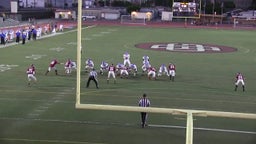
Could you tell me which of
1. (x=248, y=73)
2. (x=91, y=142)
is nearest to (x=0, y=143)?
(x=91, y=142)

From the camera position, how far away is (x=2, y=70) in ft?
70.3

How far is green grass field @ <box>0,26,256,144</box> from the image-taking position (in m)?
11.6

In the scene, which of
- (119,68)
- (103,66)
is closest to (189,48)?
(103,66)

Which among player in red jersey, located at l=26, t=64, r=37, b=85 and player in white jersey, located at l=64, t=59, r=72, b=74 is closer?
player in red jersey, located at l=26, t=64, r=37, b=85

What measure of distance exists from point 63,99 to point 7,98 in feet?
6.33

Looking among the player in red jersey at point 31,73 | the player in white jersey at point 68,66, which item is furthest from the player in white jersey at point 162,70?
the player in red jersey at point 31,73

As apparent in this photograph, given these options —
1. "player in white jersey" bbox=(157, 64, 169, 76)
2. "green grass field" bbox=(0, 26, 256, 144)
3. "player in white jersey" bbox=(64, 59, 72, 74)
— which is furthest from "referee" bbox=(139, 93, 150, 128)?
"player in white jersey" bbox=(64, 59, 72, 74)

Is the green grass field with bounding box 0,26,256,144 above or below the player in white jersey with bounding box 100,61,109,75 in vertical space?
below

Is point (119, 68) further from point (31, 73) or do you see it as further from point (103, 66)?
point (31, 73)

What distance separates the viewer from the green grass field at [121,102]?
37.9 feet

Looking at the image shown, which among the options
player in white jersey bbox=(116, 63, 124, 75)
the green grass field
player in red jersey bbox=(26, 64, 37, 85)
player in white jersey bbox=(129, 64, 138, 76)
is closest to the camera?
the green grass field

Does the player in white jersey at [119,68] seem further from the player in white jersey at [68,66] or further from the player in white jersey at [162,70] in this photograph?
the player in white jersey at [68,66]

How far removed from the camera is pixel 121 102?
15.4 meters

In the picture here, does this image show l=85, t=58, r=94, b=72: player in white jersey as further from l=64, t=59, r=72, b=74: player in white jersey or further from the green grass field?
l=64, t=59, r=72, b=74: player in white jersey
